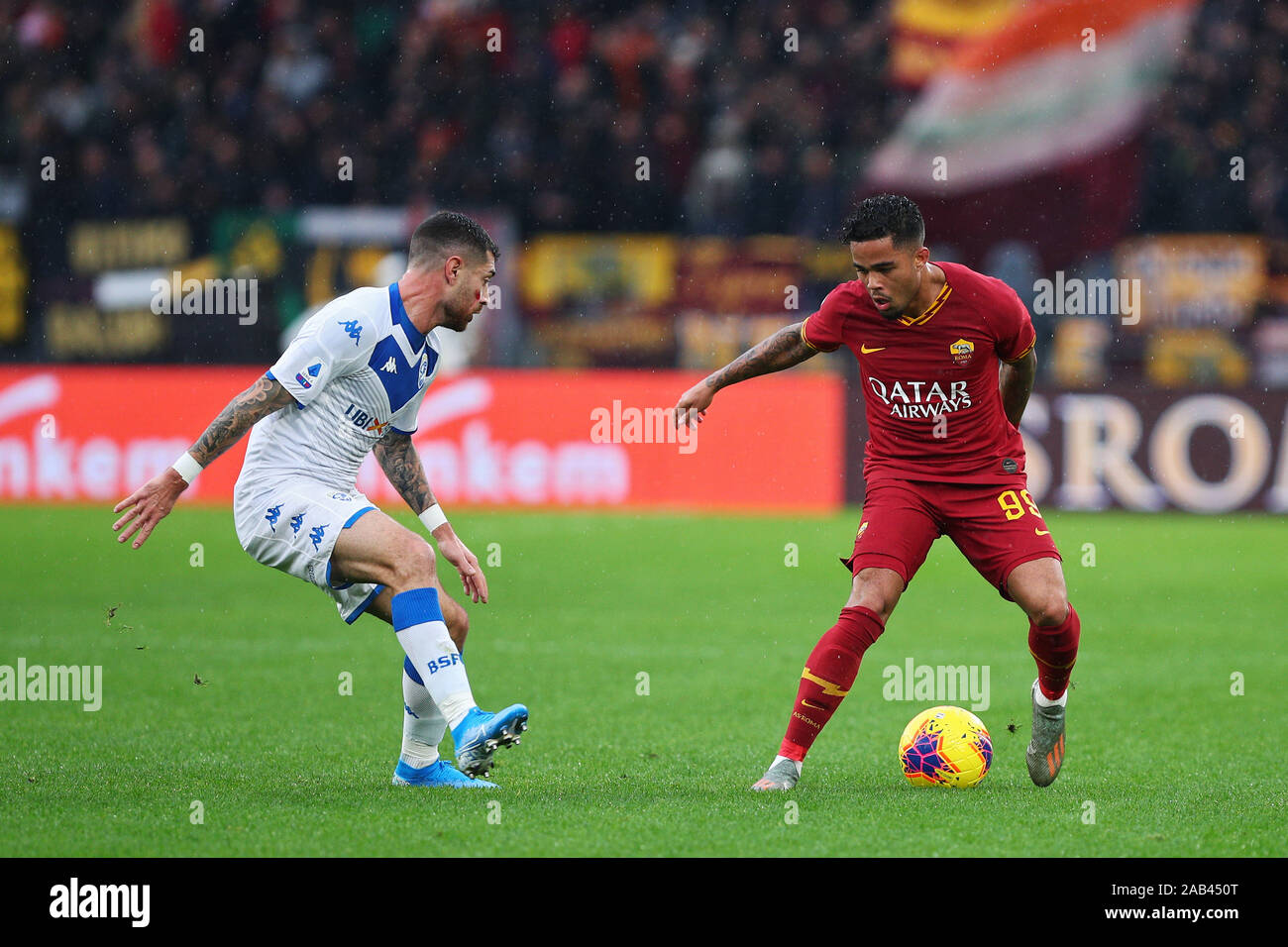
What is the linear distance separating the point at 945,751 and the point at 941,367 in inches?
51.9

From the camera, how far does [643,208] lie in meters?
19.9

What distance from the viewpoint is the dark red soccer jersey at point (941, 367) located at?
18.8 feet

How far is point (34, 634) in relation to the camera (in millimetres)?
9172

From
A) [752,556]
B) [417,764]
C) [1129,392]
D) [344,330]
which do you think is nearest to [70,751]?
[417,764]

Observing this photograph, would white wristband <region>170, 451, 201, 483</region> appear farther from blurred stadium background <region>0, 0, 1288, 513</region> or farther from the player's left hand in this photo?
blurred stadium background <region>0, 0, 1288, 513</region>

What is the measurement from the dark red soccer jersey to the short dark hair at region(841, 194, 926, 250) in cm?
26

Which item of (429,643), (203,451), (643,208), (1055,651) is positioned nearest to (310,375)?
(203,451)

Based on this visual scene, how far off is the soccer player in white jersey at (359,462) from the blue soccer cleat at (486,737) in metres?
0.08

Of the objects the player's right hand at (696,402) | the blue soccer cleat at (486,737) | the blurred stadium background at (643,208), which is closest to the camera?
the blue soccer cleat at (486,737)

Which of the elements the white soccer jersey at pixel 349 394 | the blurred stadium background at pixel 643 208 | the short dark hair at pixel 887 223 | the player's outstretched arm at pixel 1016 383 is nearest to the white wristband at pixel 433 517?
the white soccer jersey at pixel 349 394

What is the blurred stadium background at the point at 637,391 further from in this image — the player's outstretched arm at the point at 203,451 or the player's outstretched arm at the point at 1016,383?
the player's outstretched arm at the point at 1016,383

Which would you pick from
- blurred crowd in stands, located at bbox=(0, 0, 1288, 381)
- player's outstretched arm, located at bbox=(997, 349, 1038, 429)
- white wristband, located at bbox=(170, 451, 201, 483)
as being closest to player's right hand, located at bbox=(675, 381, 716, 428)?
player's outstretched arm, located at bbox=(997, 349, 1038, 429)

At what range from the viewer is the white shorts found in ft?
17.5

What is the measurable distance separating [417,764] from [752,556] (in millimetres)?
7368
